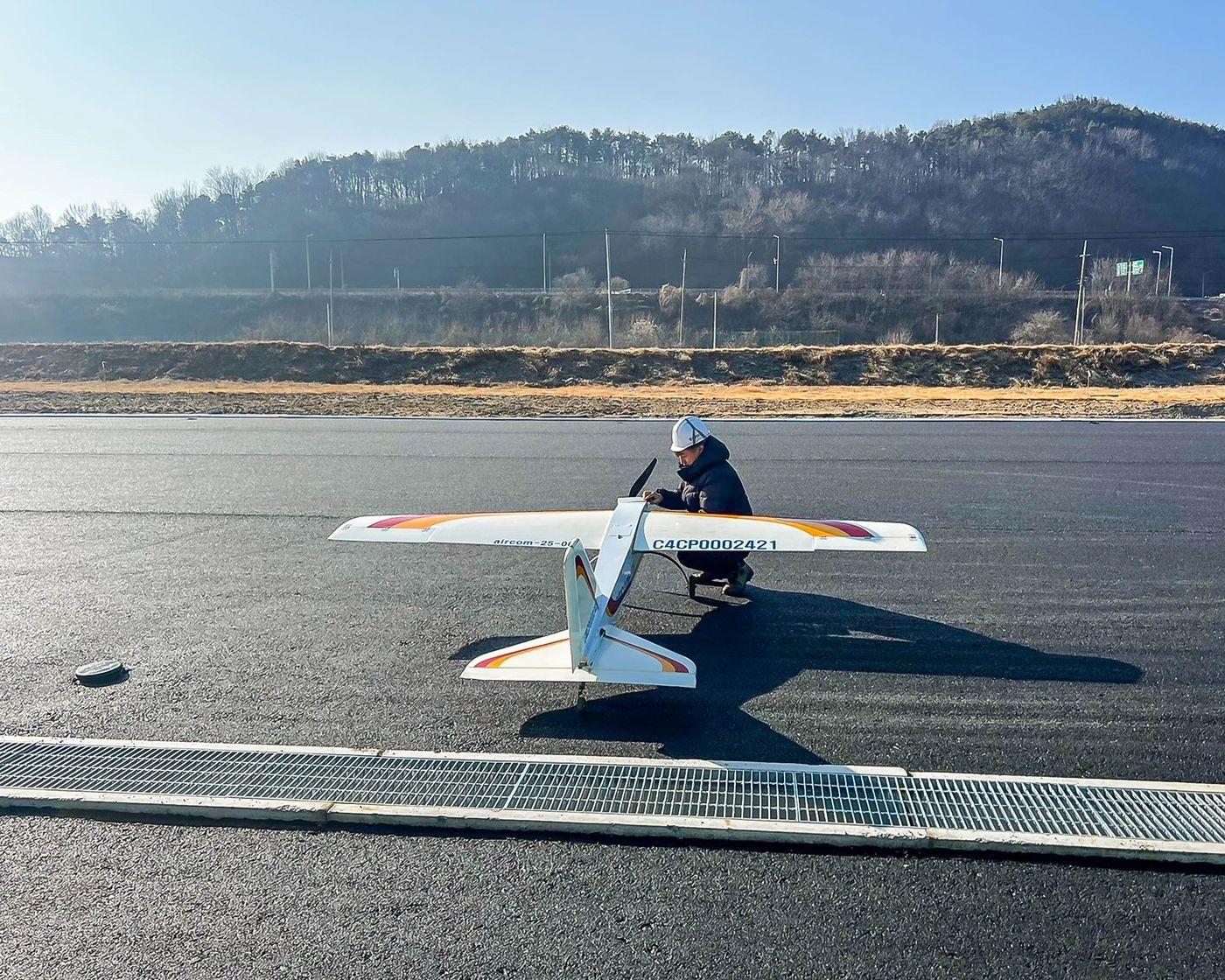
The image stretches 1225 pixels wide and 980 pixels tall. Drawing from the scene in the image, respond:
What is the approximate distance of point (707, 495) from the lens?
35.1ft

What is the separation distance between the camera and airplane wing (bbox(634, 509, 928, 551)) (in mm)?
9070

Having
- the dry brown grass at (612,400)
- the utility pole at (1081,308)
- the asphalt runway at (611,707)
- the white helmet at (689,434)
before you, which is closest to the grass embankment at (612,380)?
the dry brown grass at (612,400)

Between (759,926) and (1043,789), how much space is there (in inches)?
94.0

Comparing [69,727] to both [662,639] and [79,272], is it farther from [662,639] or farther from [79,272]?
[79,272]

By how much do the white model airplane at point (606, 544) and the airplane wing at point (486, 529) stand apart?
0.01m

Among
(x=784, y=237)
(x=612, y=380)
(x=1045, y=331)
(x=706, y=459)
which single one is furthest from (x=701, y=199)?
(x=706, y=459)

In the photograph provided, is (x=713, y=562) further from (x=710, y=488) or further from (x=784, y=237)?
(x=784, y=237)

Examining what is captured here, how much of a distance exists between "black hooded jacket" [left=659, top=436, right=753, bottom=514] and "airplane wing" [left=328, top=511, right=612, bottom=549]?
1.06m

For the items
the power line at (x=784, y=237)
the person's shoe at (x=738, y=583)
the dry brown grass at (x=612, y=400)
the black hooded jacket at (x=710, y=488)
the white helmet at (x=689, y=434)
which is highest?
the power line at (x=784, y=237)

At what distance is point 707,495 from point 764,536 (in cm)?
146

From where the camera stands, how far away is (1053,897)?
4918 millimetres

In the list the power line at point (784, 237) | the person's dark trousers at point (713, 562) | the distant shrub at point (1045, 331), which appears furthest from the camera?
the power line at point (784, 237)

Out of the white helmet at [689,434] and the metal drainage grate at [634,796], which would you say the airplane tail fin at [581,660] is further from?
the white helmet at [689,434]

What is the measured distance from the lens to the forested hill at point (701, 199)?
457 ft
